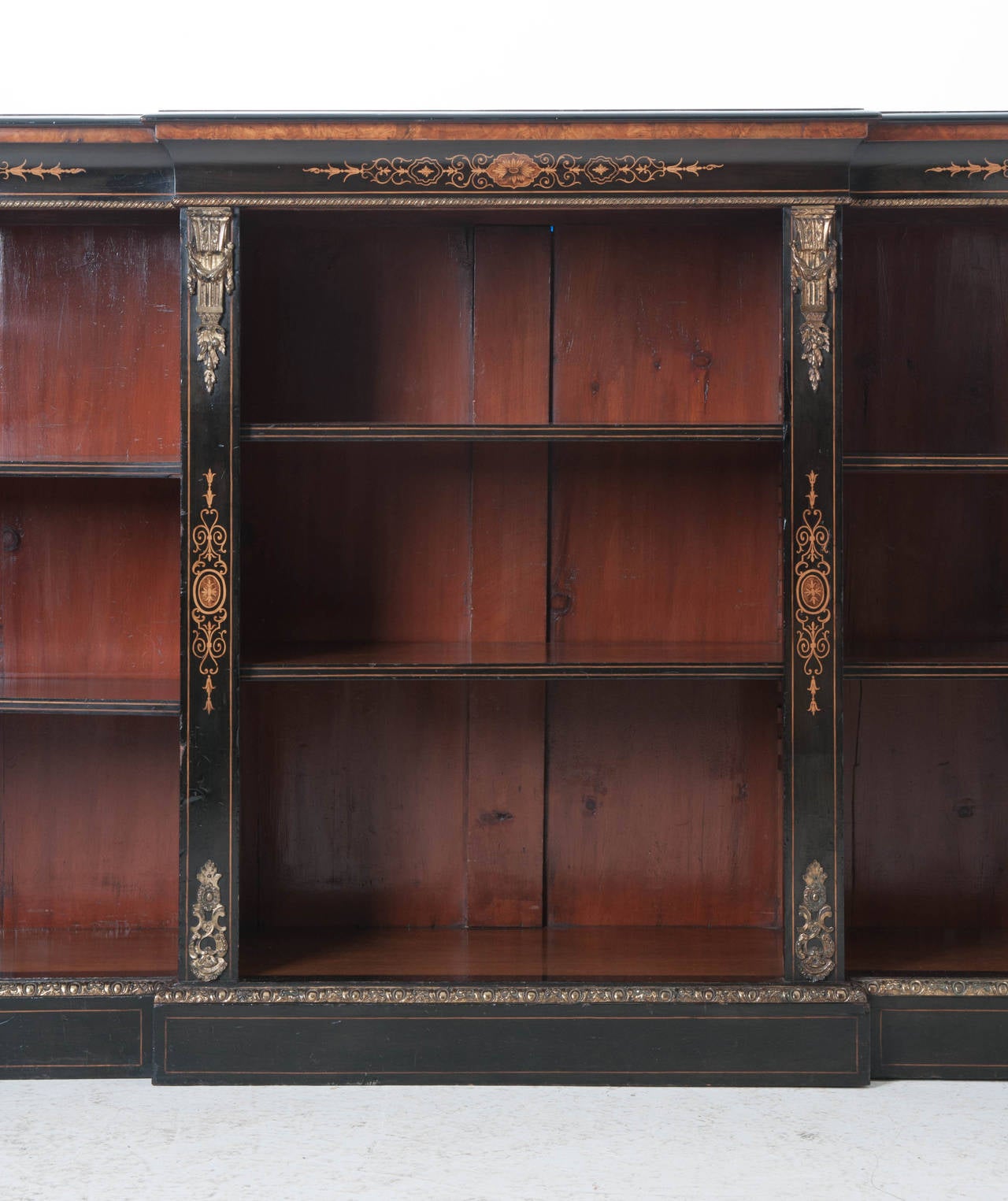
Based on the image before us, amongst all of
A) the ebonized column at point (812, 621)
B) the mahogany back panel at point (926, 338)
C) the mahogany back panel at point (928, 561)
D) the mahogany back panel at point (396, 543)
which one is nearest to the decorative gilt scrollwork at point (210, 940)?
the mahogany back panel at point (396, 543)

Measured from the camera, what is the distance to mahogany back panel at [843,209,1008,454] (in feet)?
10.0

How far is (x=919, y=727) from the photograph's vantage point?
312cm

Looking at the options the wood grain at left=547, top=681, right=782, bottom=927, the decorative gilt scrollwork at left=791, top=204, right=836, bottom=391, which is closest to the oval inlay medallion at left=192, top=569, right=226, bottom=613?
the wood grain at left=547, top=681, right=782, bottom=927

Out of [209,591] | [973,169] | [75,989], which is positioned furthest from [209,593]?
[973,169]

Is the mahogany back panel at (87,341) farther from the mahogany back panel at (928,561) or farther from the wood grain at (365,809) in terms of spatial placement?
the mahogany back panel at (928,561)

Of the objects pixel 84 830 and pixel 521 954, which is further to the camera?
pixel 84 830

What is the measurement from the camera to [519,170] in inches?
102

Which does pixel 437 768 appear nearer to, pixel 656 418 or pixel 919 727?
pixel 656 418

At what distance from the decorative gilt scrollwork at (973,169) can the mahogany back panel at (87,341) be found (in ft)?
6.16

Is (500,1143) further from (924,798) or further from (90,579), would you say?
(90,579)

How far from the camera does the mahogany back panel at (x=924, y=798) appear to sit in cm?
312

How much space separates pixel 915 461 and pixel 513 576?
1.04 metres

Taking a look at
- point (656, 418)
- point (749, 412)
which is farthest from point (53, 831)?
point (749, 412)

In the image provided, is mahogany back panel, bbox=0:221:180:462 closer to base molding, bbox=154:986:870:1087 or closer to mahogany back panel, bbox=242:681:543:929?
mahogany back panel, bbox=242:681:543:929
